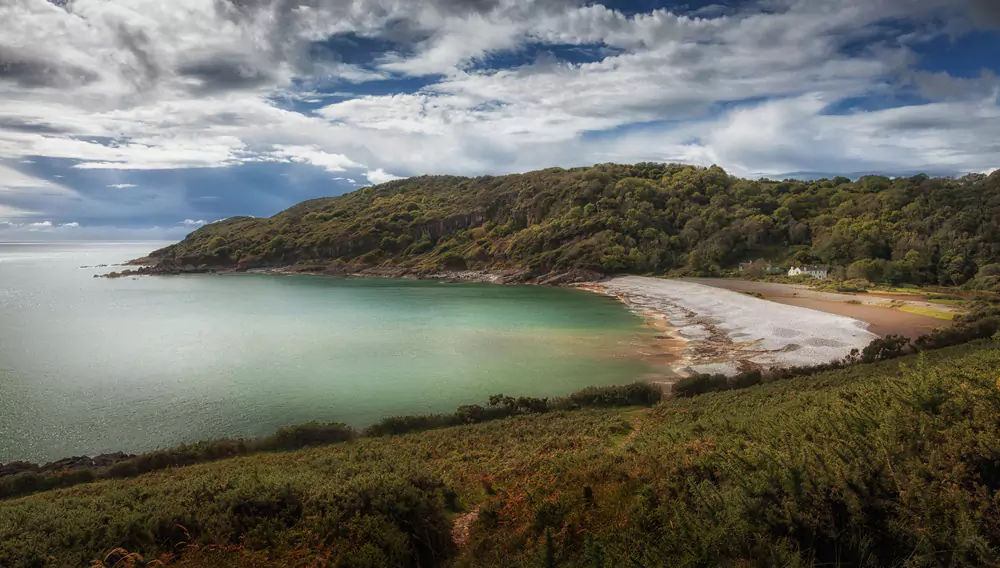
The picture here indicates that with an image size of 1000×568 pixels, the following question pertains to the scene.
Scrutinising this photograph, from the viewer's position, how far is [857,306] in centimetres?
A: 4653

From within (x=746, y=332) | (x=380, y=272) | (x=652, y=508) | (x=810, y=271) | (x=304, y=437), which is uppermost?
(x=380, y=272)

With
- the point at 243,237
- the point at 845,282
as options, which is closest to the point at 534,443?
the point at 845,282

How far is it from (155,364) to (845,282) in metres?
76.1

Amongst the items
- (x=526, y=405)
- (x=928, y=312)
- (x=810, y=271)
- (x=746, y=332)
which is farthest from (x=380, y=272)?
(x=526, y=405)

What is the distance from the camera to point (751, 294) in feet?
187

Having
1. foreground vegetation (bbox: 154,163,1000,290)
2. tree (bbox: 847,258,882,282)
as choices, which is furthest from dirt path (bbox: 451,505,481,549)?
tree (bbox: 847,258,882,282)

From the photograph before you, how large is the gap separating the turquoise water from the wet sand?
1679 centimetres

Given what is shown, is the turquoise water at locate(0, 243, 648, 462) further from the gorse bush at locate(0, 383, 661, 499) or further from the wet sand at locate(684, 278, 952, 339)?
the wet sand at locate(684, 278, 952, 339)

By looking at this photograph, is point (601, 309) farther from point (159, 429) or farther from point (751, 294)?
point (159, 429)

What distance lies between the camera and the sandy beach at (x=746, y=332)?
91.1ft

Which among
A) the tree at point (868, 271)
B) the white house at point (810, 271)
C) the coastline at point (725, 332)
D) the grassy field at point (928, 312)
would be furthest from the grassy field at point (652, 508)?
the white house at point (810, 271)

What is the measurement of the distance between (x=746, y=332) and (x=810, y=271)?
47.6 metres

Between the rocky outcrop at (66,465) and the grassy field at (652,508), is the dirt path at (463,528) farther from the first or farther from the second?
the rocky outcrop at (66,465)

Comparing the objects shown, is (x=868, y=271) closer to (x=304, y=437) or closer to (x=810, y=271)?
(x=810, y=271)
